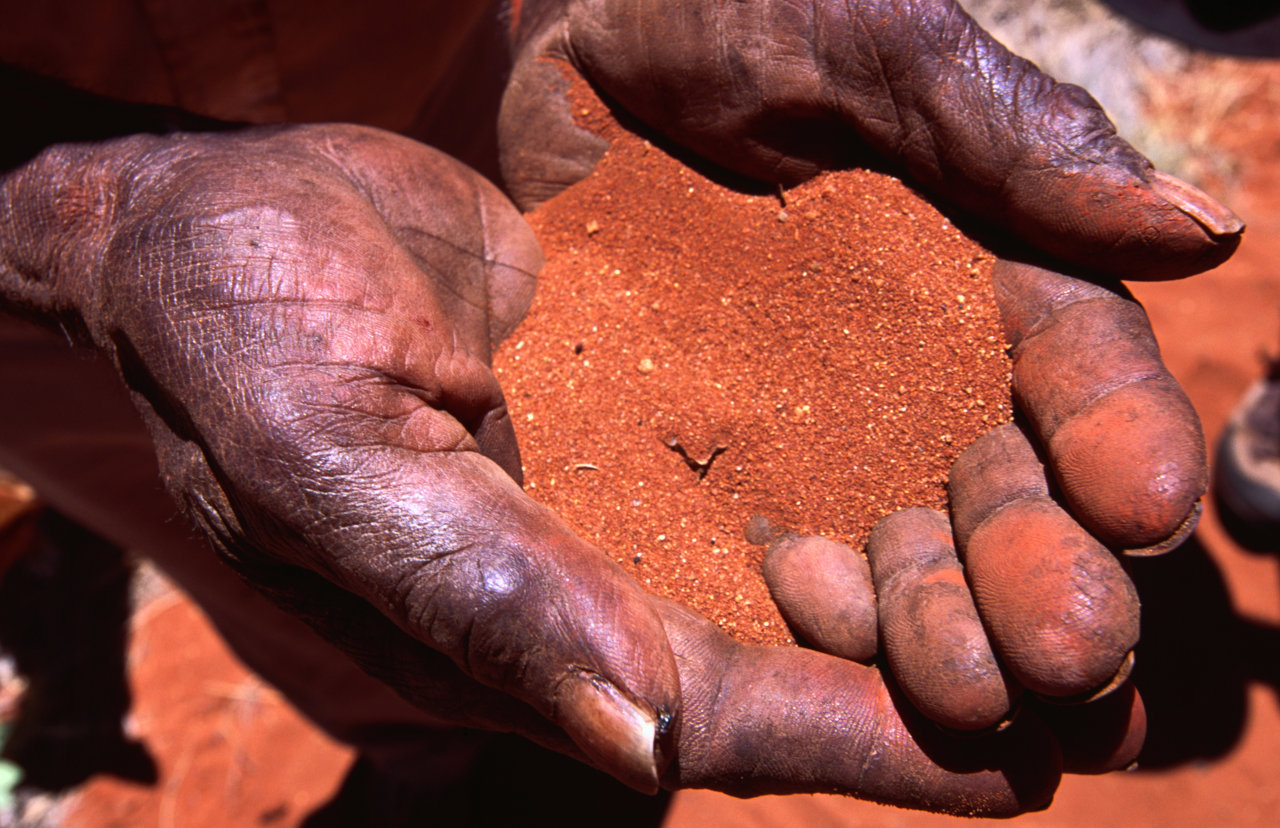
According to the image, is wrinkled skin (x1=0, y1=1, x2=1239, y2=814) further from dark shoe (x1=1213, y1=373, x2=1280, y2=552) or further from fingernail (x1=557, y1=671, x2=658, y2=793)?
dark shoe (x1=1213, y1=373, x2=1280, y2=552)

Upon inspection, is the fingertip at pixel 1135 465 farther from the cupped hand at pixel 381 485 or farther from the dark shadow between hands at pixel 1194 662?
the dark shadow between hands at pixel 1194 662

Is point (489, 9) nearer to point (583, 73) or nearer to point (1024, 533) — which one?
point (583, 73)

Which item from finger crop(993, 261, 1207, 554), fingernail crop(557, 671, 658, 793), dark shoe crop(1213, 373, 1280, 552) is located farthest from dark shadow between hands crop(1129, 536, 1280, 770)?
fingernail crop(557, 671, 658, 793)

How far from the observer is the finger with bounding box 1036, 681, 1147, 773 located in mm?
1378

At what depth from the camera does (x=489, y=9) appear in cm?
248

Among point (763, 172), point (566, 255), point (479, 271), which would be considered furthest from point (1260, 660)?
point (479, 271)

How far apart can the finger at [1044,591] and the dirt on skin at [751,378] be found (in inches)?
7.6

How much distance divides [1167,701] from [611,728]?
10.00 feet

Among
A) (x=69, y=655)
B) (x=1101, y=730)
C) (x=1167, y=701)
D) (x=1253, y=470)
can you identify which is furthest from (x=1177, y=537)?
(x=69, y=655)

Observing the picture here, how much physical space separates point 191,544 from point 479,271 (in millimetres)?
1408

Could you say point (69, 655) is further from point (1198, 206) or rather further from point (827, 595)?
point (1198, 206)

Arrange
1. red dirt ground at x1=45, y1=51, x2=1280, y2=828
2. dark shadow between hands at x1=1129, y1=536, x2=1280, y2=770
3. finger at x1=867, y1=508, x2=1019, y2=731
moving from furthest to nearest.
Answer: dark shadow between hands at x1=1129, y1=536, x2=1280, y2=770 < red dirt ground at x1=45, y1=51, x2=1280, y2=828 < finger at x1=867, y1=508, x2=1019, y2=731

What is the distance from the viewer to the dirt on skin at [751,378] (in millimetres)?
1616

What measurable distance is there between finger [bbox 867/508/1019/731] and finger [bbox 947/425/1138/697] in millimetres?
35
